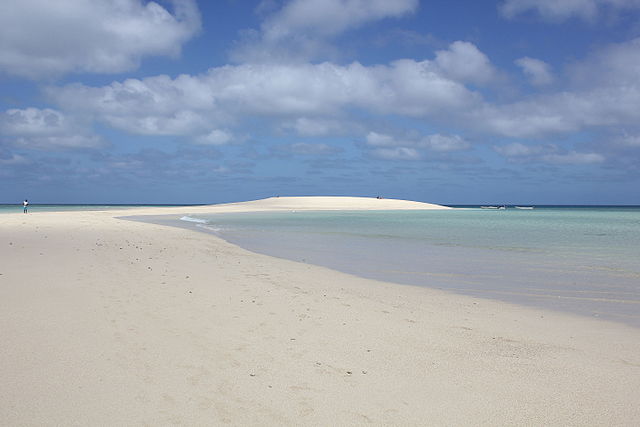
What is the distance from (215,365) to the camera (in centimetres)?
484

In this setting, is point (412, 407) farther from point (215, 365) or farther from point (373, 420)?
point (215, 365)

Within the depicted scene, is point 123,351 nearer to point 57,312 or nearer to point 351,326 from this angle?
point 57,312

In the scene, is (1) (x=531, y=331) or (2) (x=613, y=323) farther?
(2) (x=613, y=323)

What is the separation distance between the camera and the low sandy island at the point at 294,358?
3.88 meters

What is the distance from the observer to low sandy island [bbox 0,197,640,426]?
388 centimetres

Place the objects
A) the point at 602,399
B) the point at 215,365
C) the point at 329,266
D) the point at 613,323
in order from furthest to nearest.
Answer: the point at 329,266 → the point at 613,323 → the point at 215,365 → the point at 602,399

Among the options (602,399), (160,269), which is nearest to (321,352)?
(602,399)

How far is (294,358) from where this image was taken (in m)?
5.16

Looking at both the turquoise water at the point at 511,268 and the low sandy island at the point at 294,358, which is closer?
the low sandy island at the point at 294,358

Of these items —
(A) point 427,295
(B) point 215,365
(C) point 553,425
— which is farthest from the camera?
(A) point 427,295

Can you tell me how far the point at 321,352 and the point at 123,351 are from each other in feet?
7.46

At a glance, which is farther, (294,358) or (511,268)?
(511,268)

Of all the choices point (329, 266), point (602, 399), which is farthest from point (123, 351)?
point (329, 266)

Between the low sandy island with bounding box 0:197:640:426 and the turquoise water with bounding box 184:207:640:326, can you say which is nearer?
the low sandy island with bounding box 0:197:640:426
